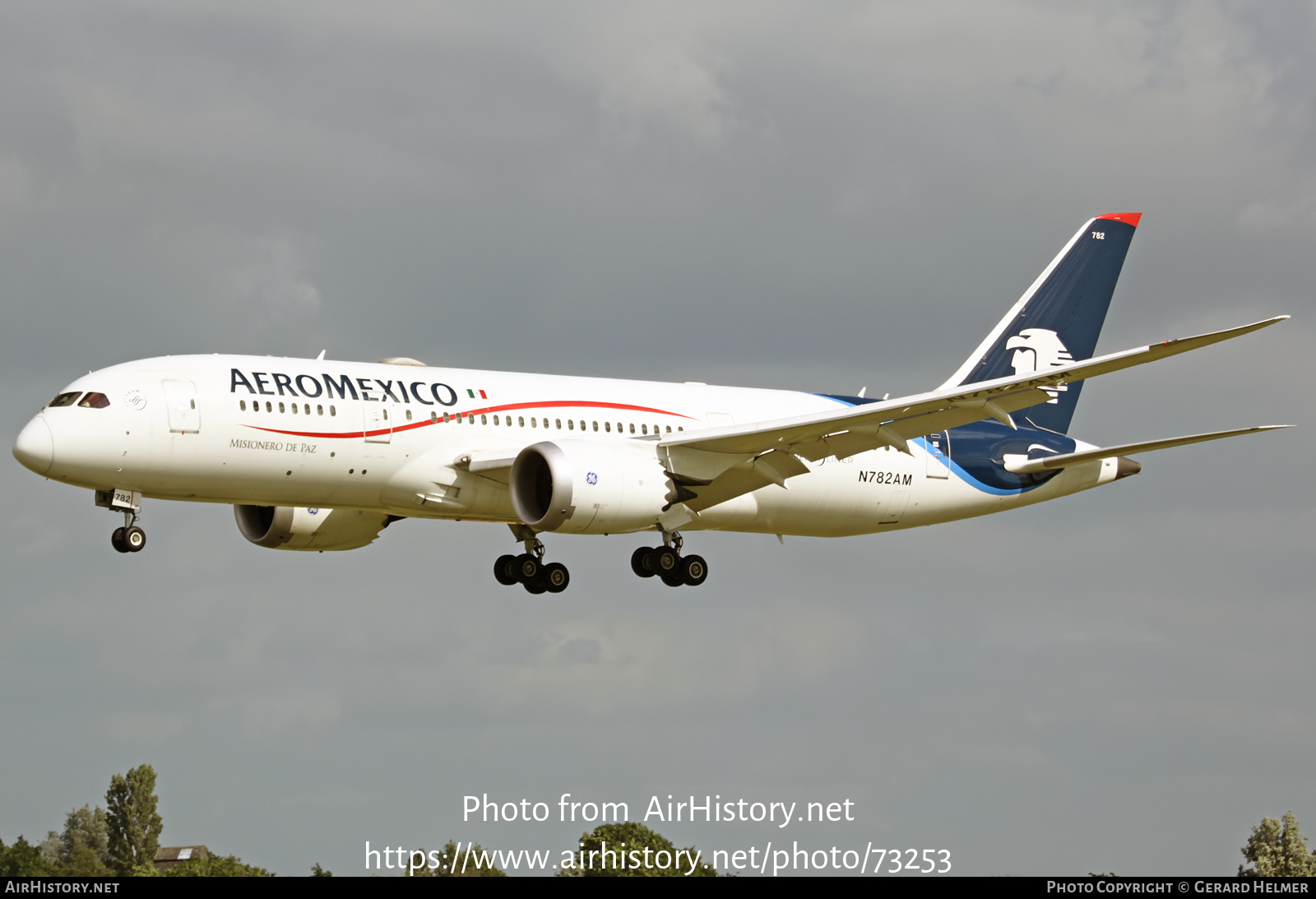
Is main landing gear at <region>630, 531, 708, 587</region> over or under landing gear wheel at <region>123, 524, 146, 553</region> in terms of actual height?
over

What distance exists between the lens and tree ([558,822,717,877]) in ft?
285

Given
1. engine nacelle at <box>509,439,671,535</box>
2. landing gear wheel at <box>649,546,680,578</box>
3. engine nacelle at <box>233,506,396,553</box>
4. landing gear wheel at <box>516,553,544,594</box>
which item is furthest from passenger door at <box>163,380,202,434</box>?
landing gear wheel at <box>649,546,680,578</box>

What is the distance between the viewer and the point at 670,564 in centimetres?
4622

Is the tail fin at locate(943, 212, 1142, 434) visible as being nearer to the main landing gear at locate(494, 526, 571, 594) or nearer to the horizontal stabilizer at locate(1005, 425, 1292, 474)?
the horizontal stabilizer at locate(1005, 425, 1292, 474)

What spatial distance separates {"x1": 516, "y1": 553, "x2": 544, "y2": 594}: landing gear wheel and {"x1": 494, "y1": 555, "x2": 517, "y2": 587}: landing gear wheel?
0.11 metres

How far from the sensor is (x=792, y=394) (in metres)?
49.7

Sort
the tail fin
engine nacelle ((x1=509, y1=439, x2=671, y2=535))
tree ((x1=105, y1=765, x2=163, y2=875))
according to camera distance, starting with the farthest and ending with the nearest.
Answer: tree ((x1=105, y1=765, x2=163, y2=875))
the tail fin
engine nacelle ((x1=509, y1=439, x2=671, y2=535))

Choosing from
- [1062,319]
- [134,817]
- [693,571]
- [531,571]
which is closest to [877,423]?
[693,571]

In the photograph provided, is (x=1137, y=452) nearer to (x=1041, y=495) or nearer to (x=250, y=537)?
(x=1041, y=495)

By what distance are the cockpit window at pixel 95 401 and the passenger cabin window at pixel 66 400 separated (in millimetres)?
227

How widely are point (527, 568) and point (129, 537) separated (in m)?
10.6

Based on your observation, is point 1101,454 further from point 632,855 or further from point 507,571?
point 632,855

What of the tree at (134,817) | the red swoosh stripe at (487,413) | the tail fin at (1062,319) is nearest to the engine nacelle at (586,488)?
the red swoosh stripe at (487,413)

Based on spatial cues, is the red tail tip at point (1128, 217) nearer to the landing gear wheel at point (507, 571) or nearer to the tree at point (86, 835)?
the landing gear wheel at point (507, 571)
